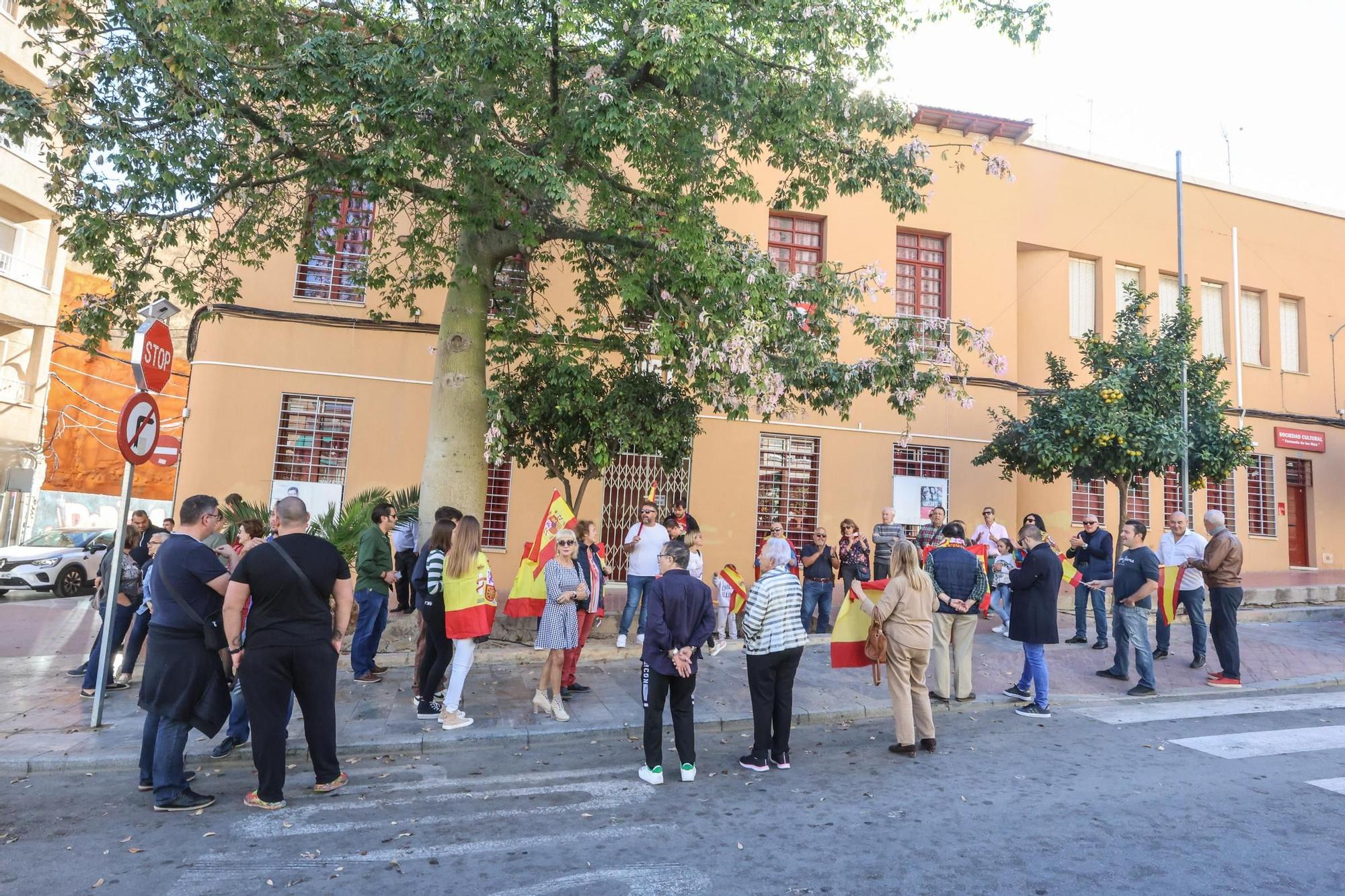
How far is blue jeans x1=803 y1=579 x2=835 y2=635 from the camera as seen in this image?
11469 millimetres

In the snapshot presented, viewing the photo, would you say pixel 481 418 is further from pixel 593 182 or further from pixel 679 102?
pixel 679 102

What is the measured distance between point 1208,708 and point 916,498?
7934 mm

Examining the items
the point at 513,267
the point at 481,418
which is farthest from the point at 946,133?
the point at 481,418

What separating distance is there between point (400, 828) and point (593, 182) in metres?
7.22

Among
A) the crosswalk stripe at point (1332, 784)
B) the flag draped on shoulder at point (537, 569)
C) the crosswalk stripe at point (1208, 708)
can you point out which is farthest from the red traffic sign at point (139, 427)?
the crosswalk stripe at point (1332, 784)

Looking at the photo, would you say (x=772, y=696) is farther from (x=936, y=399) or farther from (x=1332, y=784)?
(x=936, y=399)

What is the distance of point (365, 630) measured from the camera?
28.0ft

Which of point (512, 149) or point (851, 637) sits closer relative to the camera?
point (851, 637)

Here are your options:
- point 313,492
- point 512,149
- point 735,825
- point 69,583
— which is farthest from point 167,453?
point 735,825

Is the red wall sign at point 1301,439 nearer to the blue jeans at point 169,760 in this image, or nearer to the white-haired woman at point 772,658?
the white-haired woman at point 772,658

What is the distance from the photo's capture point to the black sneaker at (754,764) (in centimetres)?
598

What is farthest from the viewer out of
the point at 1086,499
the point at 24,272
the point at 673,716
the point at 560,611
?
the point at 24,272

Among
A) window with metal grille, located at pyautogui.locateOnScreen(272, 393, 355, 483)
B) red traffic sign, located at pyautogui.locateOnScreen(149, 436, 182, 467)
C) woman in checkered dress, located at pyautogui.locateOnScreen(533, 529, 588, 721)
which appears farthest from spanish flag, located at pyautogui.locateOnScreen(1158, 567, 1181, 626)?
red traffic sign, located at pyautogui.locateOnScreen(149, 436, 182, 467)

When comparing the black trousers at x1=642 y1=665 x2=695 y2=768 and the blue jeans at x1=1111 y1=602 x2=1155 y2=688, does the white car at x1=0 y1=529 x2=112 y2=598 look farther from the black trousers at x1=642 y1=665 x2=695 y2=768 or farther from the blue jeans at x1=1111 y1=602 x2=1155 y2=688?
the blue jeans at x1=1111 y1=602 x2=1155 y2=688
